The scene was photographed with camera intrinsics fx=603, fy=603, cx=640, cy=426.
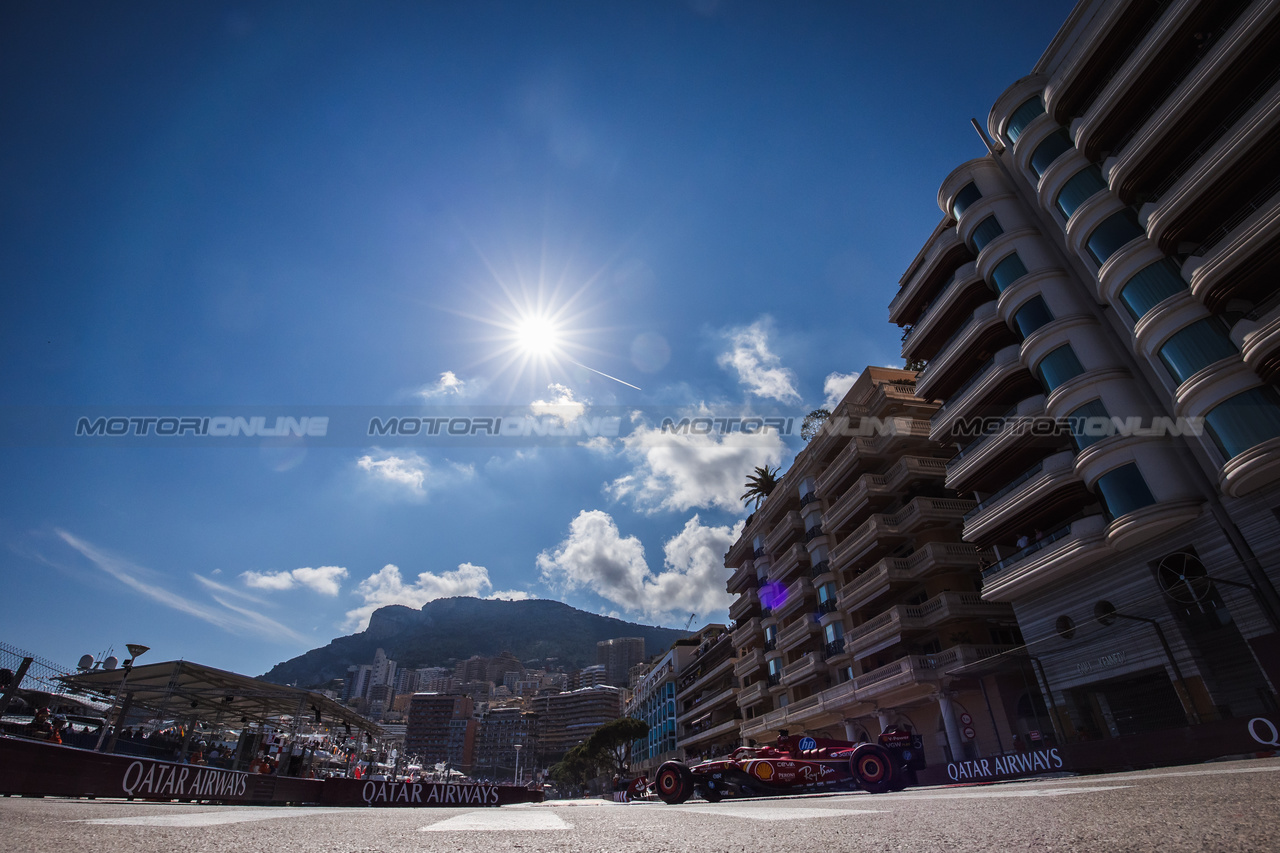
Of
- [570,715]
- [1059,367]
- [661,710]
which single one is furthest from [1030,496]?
[570,715]

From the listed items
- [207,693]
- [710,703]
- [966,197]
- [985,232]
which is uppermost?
[966,197]

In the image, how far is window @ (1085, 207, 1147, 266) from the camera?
62.5 feet

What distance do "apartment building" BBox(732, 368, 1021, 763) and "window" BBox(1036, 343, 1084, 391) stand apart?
8471 millimetres

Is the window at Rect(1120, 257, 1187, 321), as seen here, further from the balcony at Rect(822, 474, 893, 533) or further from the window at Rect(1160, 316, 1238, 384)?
the balcony at Rect(822, 474, 893, 533)

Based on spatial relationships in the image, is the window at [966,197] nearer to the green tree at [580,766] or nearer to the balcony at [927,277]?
the balcony at [927,277]

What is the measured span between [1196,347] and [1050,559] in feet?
24.0

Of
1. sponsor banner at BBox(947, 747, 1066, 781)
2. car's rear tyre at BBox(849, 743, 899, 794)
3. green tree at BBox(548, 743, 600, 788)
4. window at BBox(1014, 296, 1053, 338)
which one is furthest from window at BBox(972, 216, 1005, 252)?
green tree at BBox(548, 743, 600, 788)

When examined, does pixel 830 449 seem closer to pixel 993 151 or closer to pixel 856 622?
pixel 856 622

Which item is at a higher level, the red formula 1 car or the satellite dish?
the satellite dish

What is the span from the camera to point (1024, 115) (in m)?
22.8

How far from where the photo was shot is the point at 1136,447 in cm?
1747

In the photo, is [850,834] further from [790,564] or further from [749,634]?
[749,634]

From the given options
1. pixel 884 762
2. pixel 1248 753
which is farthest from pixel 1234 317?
pixel 884 762

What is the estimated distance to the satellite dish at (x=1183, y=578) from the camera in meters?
15.8
